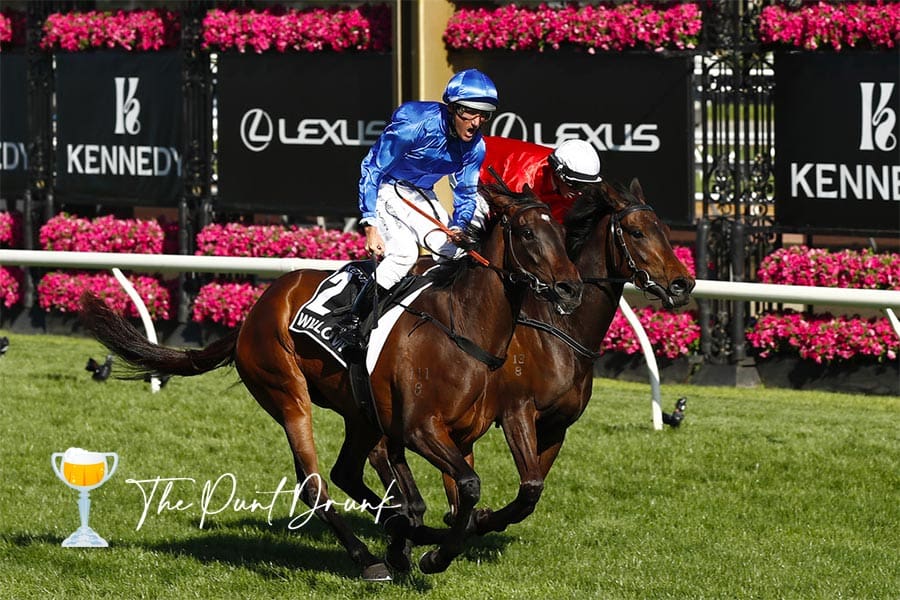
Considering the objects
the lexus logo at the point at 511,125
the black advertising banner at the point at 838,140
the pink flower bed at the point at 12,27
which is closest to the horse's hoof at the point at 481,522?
the black advertising banner at the point at 838,140

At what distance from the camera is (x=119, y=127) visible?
523 inches

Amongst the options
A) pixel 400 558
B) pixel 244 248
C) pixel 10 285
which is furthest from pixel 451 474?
pixel 10 285

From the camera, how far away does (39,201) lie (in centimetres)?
1373

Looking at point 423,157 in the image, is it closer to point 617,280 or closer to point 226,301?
point 617,280

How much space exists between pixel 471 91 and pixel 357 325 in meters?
0.93

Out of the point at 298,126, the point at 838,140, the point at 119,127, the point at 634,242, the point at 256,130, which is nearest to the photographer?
the point at 634,242

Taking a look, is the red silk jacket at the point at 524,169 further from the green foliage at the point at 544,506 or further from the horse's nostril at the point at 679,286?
Result: the green foliage at the point at 544,506

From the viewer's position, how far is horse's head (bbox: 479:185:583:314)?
5.72m

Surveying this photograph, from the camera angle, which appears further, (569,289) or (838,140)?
(838,140)

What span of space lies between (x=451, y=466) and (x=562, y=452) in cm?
278

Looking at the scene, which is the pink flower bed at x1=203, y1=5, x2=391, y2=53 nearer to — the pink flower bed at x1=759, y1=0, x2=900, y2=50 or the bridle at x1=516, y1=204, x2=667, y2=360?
the pink flower bed at x1=759, y1=0, x2=900, y2=50

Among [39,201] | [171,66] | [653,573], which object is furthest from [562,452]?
[39,201]

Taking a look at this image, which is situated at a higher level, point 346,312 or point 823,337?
point 346,312

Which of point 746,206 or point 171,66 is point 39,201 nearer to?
point 171,66
